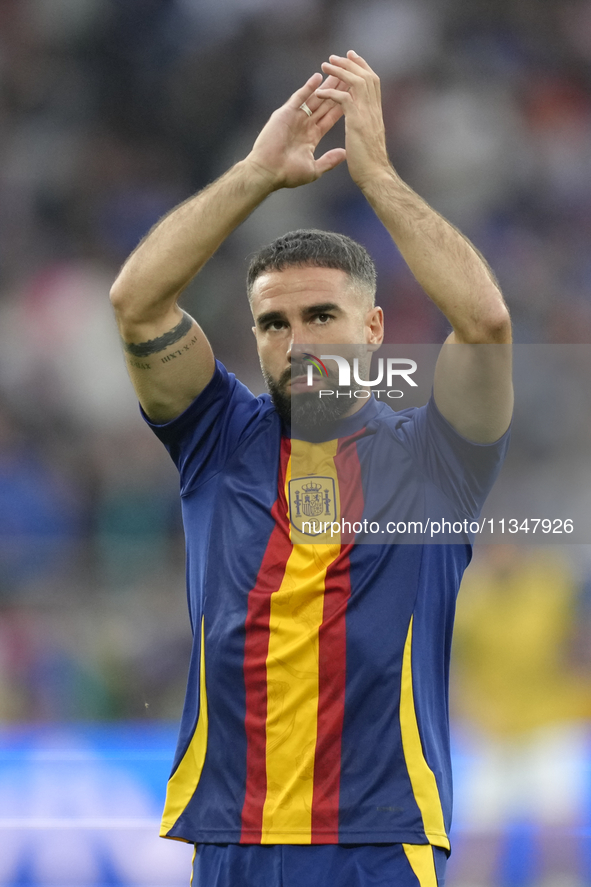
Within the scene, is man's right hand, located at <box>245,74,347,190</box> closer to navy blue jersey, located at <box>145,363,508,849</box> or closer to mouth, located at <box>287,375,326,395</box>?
mouth, located at <box>287,375,326,395</box>

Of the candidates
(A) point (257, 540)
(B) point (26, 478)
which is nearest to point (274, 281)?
(A) point (257, 540)

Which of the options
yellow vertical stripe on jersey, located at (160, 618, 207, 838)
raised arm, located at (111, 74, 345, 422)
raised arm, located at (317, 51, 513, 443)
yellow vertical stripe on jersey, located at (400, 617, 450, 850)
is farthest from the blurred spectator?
raised arm, located at (111, 74, 345, 422)

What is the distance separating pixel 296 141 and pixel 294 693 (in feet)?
4.04

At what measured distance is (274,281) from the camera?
2.41m

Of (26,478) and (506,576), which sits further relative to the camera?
(26,478)

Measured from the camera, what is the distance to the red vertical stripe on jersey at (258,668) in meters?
2.04

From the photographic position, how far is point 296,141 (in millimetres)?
2322

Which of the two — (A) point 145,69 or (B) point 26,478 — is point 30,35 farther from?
(B) point 26,478

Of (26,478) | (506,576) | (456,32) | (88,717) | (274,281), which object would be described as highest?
(456,32)

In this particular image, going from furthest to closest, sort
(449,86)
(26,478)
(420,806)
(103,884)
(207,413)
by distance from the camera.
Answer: (449,86), (26,478), (103,884), (207,413), (420,806)

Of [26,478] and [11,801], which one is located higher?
[26,478]

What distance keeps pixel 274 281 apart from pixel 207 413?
36cm

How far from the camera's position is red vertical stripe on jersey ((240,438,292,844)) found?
204 cm

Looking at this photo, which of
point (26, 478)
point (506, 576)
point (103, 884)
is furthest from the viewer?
point (26, 478)
